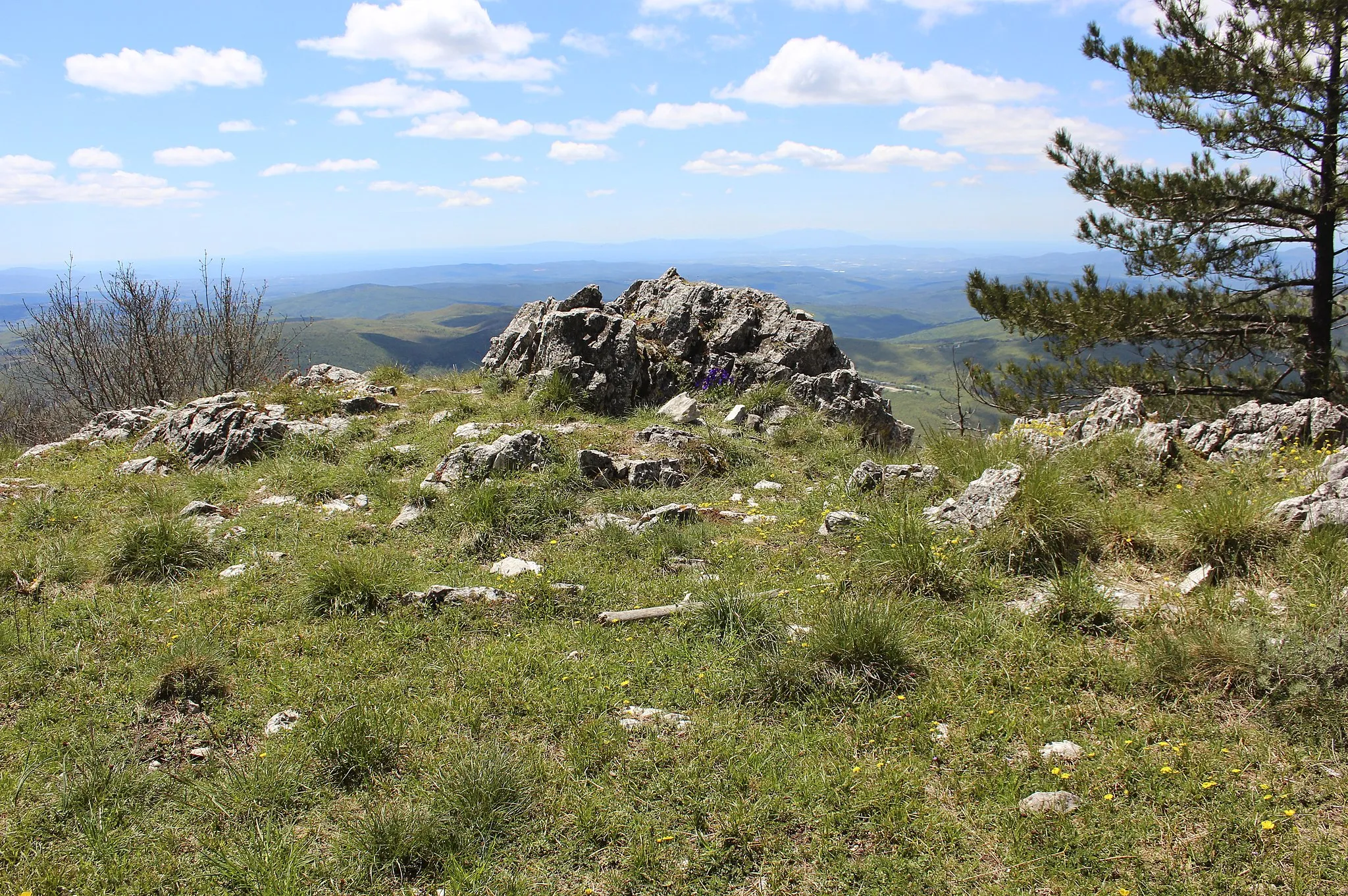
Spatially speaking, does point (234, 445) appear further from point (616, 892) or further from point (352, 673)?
point (616, 892)

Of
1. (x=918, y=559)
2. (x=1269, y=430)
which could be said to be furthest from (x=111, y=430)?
(x=1269, y=430)

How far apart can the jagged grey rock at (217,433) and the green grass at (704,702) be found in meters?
2.85

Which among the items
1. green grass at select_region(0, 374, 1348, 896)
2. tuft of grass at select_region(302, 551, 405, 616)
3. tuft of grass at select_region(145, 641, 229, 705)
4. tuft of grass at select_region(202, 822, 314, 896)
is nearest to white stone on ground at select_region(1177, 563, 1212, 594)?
green grass at select_region(0, 374, 1348, 896)

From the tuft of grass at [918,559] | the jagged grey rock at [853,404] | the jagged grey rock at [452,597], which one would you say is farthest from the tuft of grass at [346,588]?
the jagged grey rock at [853,404]

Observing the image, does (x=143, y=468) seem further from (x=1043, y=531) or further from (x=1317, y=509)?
(x=1317, y=509)

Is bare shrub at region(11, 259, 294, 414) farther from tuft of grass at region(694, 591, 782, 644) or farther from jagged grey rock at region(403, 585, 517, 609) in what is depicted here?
tuft of grass at region(694, 591, 782, 644)

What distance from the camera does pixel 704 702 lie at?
→ 504 centimetres

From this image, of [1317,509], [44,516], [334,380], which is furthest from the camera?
[334,380]

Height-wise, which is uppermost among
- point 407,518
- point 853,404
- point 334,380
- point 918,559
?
point 334,380

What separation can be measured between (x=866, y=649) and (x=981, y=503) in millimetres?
2514

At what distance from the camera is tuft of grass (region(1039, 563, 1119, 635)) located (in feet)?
18.0

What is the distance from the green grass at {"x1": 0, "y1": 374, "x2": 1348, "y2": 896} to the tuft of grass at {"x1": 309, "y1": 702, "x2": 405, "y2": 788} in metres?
0.02

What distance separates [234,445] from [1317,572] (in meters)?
12.4

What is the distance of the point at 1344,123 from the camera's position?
15.1 meters
